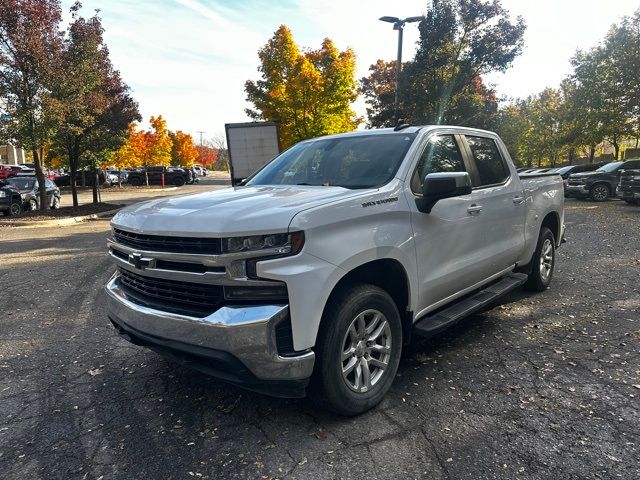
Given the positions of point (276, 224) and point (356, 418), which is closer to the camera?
point (276, 224)

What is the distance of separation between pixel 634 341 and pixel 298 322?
3440mm

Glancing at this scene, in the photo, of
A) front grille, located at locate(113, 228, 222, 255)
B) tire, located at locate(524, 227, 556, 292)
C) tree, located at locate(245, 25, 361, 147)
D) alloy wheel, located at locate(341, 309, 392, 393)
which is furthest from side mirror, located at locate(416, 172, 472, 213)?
tree, located at locate(245, 25, 361, 147)

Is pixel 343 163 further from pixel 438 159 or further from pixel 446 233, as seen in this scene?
pixel 446 233

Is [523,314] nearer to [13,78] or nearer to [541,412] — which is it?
[541,412]

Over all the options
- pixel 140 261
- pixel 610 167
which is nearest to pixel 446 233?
pixel 140 261

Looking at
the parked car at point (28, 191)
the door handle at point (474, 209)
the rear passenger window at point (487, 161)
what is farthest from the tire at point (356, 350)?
the parked car at point (28, 191)

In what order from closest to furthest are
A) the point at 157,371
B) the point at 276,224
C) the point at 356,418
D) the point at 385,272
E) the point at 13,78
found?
Result: 1. the point at 276,224
2. the point at 356,418
3. the point at 385,272
4. the point at 157,371
5. the point at 13,78

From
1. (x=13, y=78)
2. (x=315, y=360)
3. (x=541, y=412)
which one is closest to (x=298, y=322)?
(x=315, y=360)

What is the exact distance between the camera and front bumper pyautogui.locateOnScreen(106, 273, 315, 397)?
2.52 m

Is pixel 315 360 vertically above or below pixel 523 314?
above

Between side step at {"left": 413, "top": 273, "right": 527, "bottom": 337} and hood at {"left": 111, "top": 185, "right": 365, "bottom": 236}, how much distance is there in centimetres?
117

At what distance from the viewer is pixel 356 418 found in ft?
10.0

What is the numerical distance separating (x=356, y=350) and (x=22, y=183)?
1886 centimetres

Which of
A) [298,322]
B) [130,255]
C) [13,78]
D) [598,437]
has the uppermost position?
[13,78]
